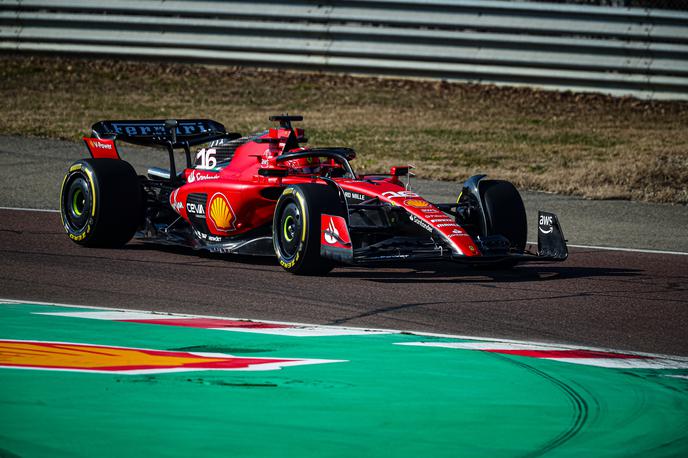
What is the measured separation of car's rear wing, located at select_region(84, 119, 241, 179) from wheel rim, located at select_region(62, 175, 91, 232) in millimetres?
619

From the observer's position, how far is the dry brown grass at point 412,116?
48.3ft

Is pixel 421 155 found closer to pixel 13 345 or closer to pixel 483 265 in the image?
pixel 483 265

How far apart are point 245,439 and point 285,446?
6.6 inches

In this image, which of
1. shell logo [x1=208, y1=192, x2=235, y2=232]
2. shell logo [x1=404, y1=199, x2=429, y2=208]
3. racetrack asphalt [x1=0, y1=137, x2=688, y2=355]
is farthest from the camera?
shell logo [x1=208, y1=192, x2=235, y2=232]

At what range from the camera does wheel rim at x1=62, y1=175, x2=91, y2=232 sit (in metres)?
10.2

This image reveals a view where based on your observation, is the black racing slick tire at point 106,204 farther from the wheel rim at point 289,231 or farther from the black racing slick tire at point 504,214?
the black racing slick tire at point 504,214

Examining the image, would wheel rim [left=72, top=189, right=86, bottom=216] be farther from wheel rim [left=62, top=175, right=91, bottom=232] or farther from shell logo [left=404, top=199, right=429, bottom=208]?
shell logo [left=404, top=199, right=429, bottom=208]

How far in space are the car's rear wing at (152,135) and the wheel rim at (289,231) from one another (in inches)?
80.7

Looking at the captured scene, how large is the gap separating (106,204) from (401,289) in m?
2.94

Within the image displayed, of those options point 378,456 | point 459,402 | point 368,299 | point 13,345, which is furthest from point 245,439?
point 368,299

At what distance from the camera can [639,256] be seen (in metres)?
10.3

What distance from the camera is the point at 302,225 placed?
337 inches

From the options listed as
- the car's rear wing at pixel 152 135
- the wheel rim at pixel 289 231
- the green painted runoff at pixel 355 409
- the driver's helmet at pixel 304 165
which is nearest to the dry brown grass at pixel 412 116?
the car's rear wing at pixel 152 135

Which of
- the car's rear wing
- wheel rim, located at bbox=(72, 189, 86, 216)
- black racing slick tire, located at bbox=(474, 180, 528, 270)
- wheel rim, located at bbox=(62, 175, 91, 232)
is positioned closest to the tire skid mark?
black racing slick tire, located at bbox=(474, 180, 528, 270)
